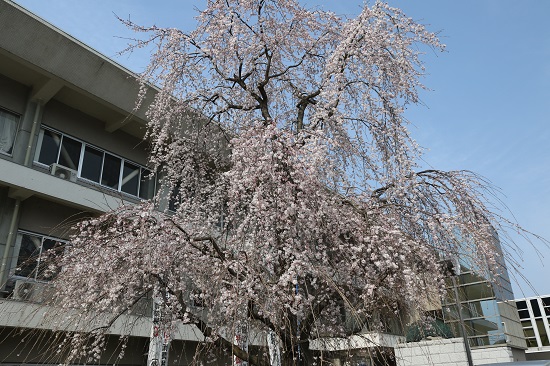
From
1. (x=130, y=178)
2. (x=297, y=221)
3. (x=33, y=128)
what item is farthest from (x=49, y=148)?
(x=297, y=221)

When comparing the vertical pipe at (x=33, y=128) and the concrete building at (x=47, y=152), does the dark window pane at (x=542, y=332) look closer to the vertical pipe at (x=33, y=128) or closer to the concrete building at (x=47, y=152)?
the concrete building at (x=47, y=152)

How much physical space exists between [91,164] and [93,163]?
8 cm

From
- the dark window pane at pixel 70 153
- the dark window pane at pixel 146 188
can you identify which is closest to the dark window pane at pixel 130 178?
the dark window pane at pixel 146 188

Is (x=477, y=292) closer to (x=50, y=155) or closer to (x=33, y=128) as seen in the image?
(x=50, y=155)

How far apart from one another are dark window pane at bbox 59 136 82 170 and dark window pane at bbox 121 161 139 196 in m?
1.63

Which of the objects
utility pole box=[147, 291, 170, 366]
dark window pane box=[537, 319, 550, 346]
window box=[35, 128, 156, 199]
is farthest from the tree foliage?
dark window pane box=[537, 319, 550, 346]

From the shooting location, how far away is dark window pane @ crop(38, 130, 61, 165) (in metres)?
11.5

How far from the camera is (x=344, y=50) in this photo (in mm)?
7219

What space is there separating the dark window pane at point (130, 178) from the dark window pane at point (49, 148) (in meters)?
2.26

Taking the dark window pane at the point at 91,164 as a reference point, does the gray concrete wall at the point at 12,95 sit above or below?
above

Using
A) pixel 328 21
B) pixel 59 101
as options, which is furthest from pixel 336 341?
pixel 59 101

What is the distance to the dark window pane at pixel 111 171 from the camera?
13.0 m

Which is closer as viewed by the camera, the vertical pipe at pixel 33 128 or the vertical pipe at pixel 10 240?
the vertical pipe at pixel 10 240

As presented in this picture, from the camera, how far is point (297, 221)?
5.70m
